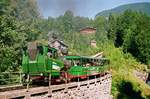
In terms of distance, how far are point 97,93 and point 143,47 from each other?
5331cm

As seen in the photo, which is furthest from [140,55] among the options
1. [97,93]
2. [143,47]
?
[97,93]

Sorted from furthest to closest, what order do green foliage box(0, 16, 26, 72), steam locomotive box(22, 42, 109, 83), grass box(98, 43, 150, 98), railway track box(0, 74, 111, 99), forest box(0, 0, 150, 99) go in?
A: grass box(98, 43, 150, 98), forest box(0, 0, 150, 99), green foliage box(0, 16, 26, 72), steam locomotive box(22, 42, 109, 83), railway track box(0, 74, 111, 99)

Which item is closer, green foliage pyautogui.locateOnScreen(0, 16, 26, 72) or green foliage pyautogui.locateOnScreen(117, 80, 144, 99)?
green foliage pyautogui.locateOnScreen(0, 16, 26, 72)

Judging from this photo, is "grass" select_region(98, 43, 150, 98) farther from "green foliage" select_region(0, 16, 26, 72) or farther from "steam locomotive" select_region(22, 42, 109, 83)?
"steam locomotive" select_region(22, 42, 109, 83)

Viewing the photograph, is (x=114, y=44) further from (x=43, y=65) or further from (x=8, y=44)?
(x=43, y=65)

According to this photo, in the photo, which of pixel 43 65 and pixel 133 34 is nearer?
pixel 43 65

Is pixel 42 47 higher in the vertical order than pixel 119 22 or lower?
lower

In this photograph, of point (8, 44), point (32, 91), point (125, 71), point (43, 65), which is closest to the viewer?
point (32, 91)

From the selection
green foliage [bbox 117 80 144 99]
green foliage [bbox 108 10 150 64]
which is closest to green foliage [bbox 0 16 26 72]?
green foliage [bbox 117 80 144 99]

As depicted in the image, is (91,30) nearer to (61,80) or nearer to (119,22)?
(119,22)

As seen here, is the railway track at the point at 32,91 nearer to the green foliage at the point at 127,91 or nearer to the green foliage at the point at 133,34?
the green foliage at the point at 127,91

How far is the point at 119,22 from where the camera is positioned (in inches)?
3974

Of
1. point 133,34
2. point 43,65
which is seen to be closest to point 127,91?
→ point 43,65

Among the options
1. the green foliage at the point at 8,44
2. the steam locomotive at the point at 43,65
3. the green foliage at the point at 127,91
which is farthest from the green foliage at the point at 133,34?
the steam locomotive at the point at 43,65
